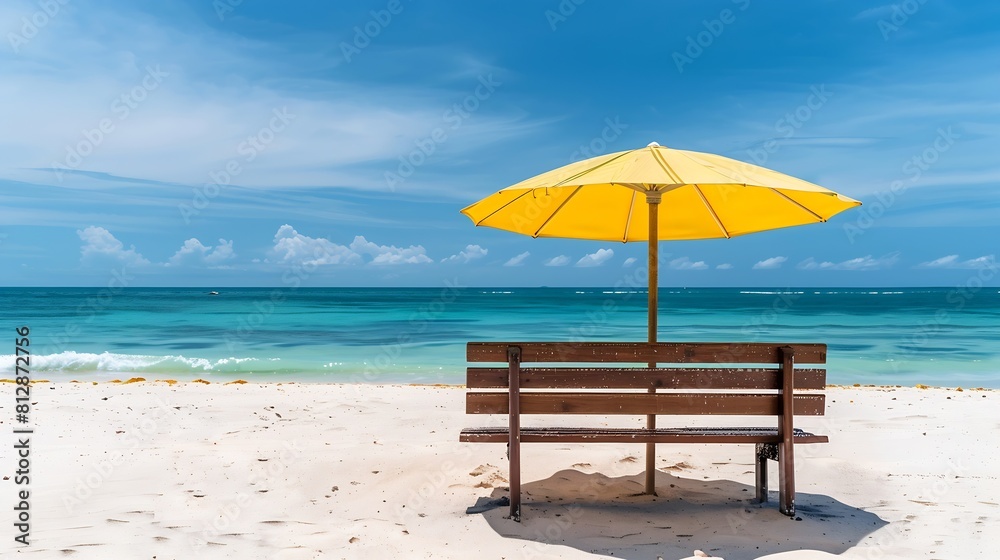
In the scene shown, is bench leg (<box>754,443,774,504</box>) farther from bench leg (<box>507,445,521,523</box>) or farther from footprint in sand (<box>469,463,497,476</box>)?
footprint in sand (<box>469,463,497,476</box>)

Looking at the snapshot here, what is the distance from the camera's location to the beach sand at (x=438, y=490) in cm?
408

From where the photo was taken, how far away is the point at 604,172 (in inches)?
168

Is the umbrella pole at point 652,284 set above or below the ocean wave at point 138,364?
above

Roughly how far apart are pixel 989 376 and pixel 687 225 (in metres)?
13.9

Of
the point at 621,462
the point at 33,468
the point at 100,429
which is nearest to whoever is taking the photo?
the point at 33,468

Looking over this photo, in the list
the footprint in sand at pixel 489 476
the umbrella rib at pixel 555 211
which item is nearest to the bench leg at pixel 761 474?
the footprint in sand at pixel 489 476

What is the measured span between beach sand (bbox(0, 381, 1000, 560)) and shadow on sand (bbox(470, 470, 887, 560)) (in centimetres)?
2

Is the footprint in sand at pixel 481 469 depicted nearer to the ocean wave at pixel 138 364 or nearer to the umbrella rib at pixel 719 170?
the umbrella rib at pixel 719 170

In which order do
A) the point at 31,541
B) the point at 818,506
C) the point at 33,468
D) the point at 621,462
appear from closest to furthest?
the point at 31,541, the point at 818,506, the point at 33,468, the point at 621,462

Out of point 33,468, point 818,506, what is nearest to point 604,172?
point 818,506

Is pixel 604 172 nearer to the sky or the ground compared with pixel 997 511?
nearer to the sky

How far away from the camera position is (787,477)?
457cm

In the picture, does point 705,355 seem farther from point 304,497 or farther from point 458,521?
point 304,497

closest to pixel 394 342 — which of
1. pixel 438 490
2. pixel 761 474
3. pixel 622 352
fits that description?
pixel 438 490
